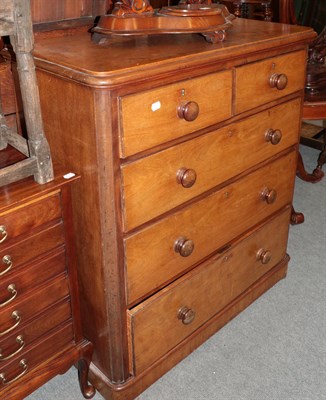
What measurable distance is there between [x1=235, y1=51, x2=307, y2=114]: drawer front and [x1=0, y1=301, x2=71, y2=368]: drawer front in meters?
0.87

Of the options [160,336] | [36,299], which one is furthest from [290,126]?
[36,299]

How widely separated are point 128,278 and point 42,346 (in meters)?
0.35

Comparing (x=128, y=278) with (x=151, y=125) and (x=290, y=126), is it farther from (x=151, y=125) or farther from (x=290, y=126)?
(x=290, y=126)

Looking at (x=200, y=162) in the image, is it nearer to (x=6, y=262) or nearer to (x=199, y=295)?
(x=199, y=295)

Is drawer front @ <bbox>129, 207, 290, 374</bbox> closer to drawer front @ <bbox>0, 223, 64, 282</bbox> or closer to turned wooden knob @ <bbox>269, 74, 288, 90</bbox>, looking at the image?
drawer front @ <bbox>0, 223, 64, 282</bbox>

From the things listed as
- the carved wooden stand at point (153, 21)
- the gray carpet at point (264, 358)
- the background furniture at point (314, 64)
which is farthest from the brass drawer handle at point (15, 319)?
the background furniture at point (314, 64)

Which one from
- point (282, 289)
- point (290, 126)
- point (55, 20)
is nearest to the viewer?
point (55, 20)

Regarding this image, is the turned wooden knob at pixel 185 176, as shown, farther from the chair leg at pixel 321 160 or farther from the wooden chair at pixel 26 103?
the chair leg at pixel 321 160

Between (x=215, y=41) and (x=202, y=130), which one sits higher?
(x=215, y=41)

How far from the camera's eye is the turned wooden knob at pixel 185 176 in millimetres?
1598

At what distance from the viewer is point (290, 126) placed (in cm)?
202

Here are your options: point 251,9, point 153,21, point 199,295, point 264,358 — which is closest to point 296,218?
point 264,358

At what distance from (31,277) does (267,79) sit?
3.36ft

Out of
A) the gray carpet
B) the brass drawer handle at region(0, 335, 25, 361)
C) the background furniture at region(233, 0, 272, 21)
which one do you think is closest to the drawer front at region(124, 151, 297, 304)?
the brass drawer handle at region(0, 335, 25, 361)
